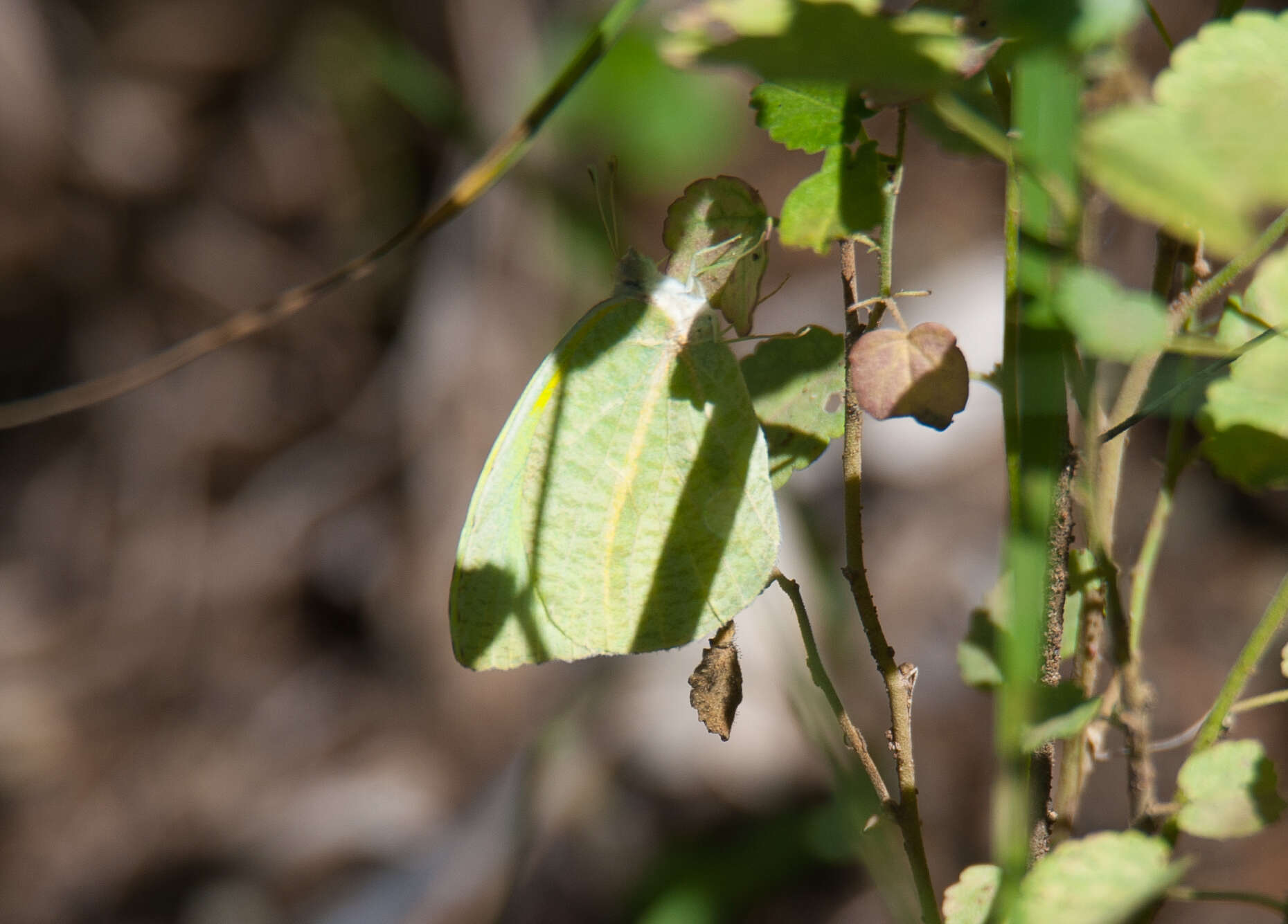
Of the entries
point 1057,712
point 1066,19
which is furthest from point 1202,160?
point 1057,712

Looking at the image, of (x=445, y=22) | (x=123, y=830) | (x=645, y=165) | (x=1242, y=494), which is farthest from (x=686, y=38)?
(x=123, y=830)

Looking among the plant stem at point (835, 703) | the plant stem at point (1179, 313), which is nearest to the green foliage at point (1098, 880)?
the plant stem at point (835, 703)

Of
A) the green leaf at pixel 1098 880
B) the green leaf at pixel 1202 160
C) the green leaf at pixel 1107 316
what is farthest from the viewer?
the green leaf at pixel 1098 880

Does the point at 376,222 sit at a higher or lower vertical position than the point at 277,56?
lower

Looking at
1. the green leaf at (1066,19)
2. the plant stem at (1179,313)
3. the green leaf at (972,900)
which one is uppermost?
the green leaf at (1066,19)

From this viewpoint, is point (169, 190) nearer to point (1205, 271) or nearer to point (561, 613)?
point (561, 613)

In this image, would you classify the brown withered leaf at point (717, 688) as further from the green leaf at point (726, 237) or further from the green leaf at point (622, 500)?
the green leaf at point (726, 237)
